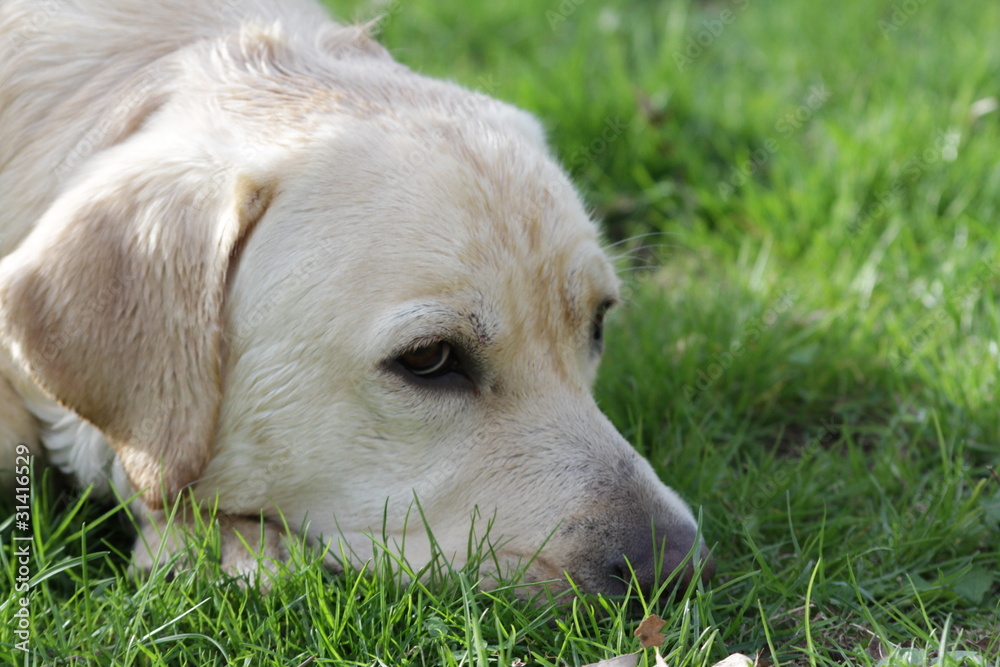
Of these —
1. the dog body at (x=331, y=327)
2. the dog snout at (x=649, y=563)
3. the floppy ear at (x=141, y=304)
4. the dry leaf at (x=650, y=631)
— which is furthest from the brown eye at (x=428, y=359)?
the dry leaf at (x=650, y=631)

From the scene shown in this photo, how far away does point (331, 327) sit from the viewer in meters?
2.87

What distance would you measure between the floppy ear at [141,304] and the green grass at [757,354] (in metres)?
0.34

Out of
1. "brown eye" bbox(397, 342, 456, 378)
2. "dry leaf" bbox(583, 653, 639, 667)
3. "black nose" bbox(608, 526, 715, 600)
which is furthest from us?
"brown eye" bbox(397, 342, 456, 378)

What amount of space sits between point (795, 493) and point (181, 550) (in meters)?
1.95

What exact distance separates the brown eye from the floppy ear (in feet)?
1.70

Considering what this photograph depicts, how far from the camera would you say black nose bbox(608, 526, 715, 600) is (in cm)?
277

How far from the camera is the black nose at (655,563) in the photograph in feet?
9.07

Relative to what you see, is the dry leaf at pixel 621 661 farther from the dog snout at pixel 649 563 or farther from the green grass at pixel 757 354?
the dog snout at pixel 649 563

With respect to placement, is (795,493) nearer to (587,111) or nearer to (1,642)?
(1,642)

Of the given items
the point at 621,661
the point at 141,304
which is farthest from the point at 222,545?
the point at 621,661

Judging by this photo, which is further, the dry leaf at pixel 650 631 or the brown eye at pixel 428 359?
the brown eye at pixel 428 359

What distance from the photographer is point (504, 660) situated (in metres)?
2.58

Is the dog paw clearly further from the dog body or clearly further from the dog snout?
the dog snout

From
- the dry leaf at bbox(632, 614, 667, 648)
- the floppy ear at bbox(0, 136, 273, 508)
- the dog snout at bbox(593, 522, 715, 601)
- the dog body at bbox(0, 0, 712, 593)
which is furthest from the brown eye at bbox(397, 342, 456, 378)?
the dry leaf at bbox(632, 614, 667, 648)
